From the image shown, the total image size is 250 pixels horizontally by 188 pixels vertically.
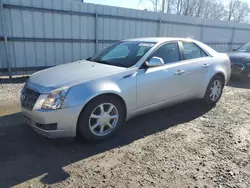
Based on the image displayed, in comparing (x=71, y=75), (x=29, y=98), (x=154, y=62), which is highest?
(x=154, y=62)

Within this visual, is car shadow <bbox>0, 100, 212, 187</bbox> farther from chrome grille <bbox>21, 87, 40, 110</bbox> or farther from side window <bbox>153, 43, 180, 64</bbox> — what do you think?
side window <bbox>153, 43, 180, 64</bbox>

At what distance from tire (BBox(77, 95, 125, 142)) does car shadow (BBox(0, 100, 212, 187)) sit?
148mm

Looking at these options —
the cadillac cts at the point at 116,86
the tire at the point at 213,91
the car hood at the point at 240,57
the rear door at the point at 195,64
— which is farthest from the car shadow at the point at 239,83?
the rear door at the point at 195,64

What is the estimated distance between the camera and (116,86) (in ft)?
10.9

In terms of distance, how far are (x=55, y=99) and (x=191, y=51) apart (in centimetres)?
299

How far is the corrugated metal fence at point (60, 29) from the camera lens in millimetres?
6688

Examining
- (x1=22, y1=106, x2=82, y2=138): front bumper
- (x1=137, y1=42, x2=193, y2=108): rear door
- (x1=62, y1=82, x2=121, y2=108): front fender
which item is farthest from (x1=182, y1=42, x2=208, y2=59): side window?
(x1=22, y1=106, x2=82, y2=138): front bumper

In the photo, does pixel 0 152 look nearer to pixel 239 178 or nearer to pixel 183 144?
pixel 183 144

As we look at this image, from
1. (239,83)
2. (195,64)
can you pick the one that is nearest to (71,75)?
(195,64)

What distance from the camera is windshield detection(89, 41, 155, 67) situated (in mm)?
3820

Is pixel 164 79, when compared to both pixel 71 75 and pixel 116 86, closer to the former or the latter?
pixel 116 86

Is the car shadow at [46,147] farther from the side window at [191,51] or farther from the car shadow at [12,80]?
the car shadow at [12,80]

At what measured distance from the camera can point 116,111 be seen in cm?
344

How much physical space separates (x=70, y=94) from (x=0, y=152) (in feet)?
4.17
